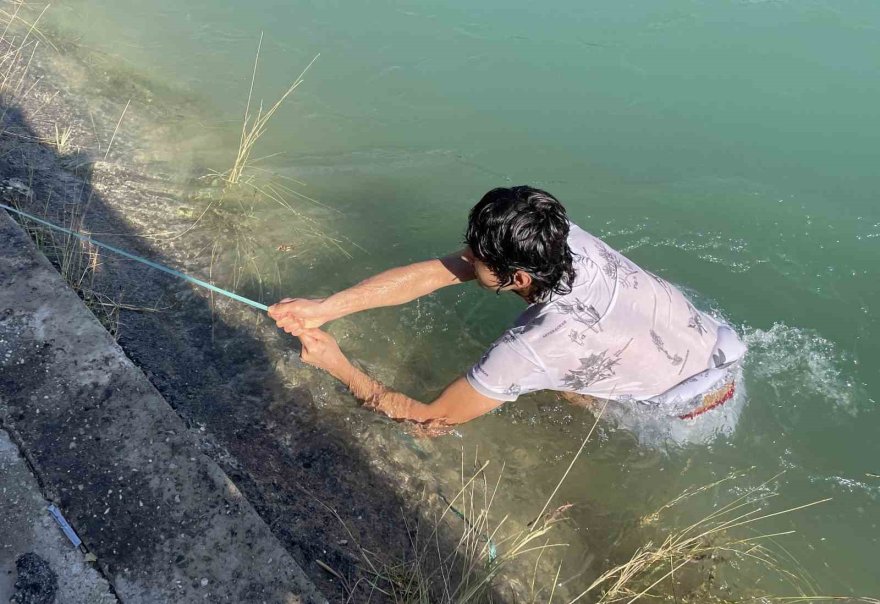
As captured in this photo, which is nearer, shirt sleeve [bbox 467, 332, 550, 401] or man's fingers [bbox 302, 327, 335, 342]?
shirt sleeve [bbox 467, 332, 550, 401]

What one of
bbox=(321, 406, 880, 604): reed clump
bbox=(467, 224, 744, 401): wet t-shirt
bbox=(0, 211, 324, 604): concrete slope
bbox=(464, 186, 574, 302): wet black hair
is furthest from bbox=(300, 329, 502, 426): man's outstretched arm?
bbox=(0, 211, 324, 604): concrete slope

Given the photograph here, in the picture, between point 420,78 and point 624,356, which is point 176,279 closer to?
point 624,356

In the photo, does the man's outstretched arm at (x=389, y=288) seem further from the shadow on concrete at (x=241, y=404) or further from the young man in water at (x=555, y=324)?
the shadow on concrete at (x=241, y=404)

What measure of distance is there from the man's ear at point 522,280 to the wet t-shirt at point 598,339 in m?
0.10

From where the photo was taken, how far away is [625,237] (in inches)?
175

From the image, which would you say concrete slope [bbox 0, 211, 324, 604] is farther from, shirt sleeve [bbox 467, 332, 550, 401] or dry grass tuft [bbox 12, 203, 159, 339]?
shirt sleeve [bbox 467, 332, 550, 401]

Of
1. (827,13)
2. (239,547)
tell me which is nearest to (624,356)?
(239,547)

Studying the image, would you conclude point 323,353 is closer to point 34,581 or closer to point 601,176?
point 34,581

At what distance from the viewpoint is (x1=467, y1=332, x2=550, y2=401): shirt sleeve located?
2336 millimetres

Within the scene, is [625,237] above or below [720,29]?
below

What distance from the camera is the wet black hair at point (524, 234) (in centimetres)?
211

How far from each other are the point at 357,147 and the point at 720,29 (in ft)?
13.8

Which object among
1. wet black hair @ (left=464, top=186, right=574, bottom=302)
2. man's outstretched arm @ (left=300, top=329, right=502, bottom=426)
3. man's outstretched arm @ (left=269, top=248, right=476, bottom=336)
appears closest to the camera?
wet black hair @ (left=464, top=186, right=574, bottom=302)

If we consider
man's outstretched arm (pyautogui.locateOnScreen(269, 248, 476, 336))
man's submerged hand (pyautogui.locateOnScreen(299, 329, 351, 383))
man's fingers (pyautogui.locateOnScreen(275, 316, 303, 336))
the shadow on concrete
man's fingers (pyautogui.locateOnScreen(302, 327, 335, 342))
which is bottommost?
the shadow on concrete
